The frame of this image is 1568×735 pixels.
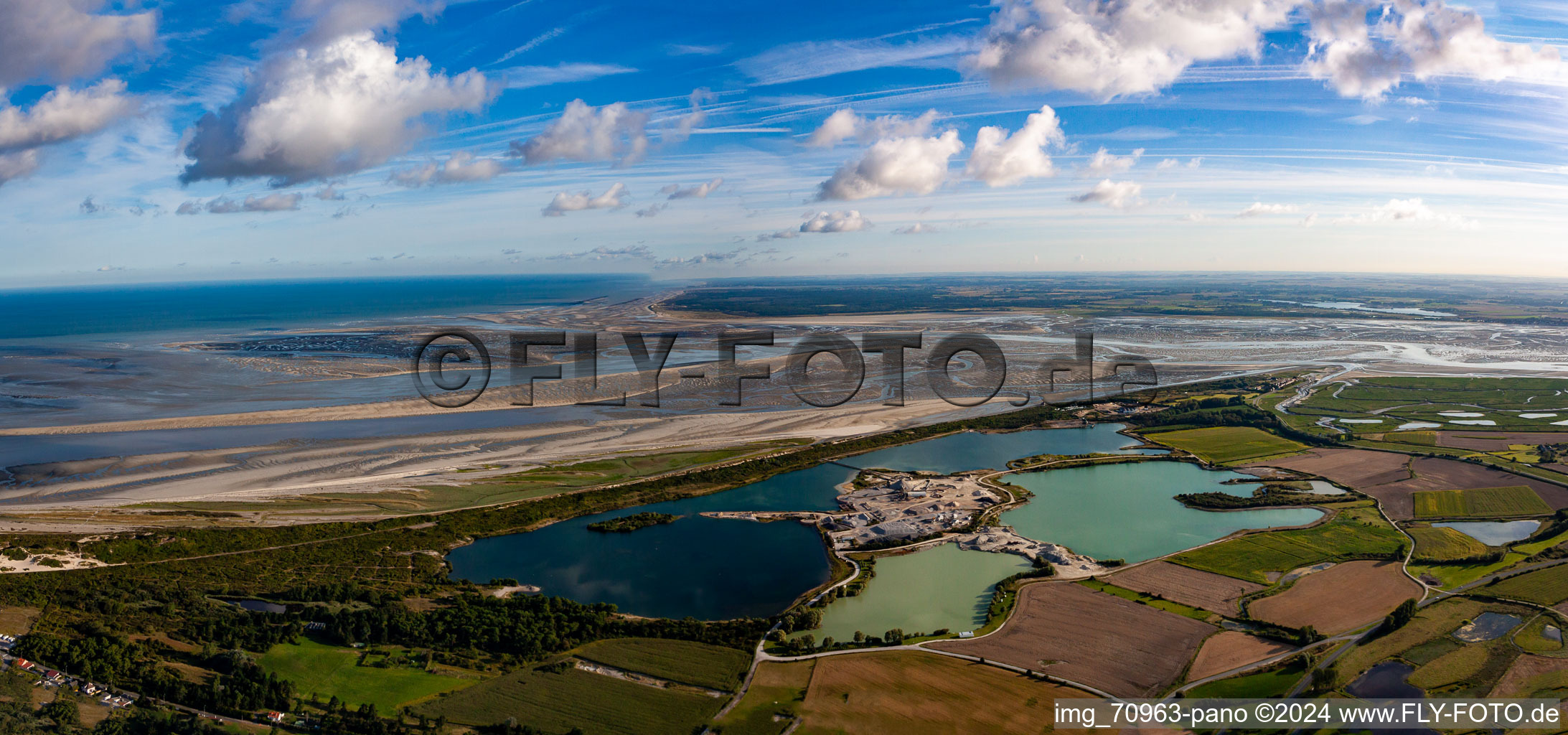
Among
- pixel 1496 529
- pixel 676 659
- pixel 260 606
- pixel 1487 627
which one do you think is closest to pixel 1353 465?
pixel 1496 529

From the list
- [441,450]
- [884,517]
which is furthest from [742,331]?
[884,517]

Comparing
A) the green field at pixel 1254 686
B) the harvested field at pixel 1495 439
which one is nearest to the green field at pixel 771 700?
the green field at pixel 1254 686

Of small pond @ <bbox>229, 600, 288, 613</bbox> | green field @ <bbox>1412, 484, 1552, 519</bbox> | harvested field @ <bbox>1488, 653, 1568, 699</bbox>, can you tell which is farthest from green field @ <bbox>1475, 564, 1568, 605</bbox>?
small pond @ <bbox>229, 600, 288, 613</bbox>

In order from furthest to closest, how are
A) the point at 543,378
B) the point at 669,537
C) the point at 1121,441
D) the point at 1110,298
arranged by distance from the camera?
the point at 1110,298, the point at 543,378, the point at 1121,441, the point at 669,537

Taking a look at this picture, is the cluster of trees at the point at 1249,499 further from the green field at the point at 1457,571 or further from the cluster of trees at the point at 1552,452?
the cluster of trees at the point at 1552,452

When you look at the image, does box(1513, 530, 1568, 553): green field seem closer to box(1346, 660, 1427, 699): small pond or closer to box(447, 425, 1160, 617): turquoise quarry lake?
box(1346, 660, 1427, 699): small pond

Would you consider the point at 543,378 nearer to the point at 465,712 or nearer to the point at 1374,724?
the point at 465,712
